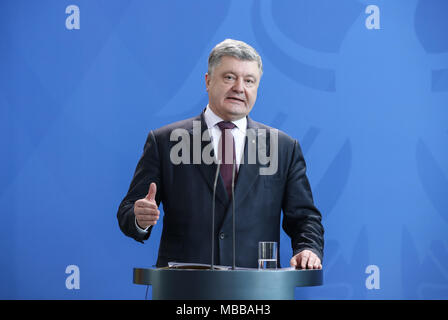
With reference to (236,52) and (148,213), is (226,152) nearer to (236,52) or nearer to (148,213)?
(236,52)

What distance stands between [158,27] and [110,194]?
1101 millimetres

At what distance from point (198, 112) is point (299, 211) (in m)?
1.09

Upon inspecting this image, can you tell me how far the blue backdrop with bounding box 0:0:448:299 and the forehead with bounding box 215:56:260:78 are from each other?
79 cm

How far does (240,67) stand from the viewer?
9.00 feet

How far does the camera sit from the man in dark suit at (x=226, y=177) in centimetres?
268

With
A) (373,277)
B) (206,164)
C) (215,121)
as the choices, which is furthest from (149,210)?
(373,277)

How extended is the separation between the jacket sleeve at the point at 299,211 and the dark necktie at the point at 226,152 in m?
0.33

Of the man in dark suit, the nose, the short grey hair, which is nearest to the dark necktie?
the man in dark suit

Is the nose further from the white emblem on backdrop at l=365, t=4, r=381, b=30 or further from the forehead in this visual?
the white emblem on backdrop at l=365, t=4, r=381, b=30

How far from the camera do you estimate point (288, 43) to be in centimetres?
358

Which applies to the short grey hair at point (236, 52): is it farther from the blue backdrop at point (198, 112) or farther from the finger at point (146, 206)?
the finger at point (146, 206)

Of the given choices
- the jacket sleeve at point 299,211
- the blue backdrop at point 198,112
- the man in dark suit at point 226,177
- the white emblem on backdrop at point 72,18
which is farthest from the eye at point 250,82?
the white emblem on backdrop at point 72,18

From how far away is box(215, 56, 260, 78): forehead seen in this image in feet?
9.00
